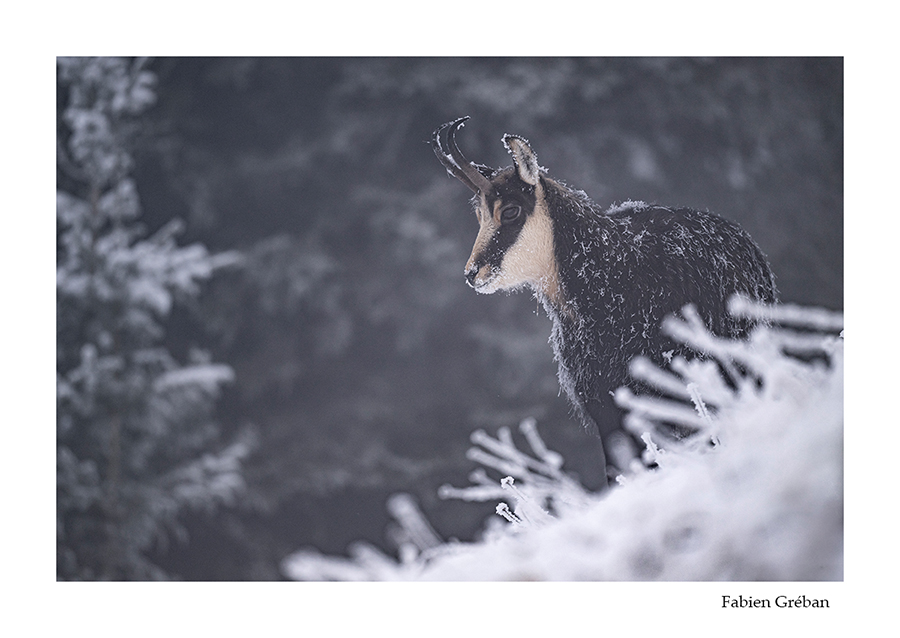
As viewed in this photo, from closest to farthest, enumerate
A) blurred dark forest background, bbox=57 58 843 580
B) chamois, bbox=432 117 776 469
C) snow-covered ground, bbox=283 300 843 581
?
snow-covered ground, bbox=283 300 843 581, chamois, bbox=432 117 776 469, blurred dark forest background, bbox=57 58 843 580

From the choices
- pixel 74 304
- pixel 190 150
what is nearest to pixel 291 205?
pixel 190 150

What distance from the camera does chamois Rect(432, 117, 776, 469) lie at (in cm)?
100

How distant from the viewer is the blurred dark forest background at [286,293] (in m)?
1.66

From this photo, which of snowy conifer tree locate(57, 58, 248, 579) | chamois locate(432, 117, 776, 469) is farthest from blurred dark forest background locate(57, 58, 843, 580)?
chamois locate(432, 117, 776, 469)

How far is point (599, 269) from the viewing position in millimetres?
1011

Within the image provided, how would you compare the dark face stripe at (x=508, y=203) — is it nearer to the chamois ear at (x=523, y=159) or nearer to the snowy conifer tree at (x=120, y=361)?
the chamois ear at (x=523, y=159)

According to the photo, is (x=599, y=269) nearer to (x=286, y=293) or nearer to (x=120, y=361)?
(x=286, y=293)

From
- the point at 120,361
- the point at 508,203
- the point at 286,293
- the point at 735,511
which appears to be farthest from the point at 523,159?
the point at 120,361

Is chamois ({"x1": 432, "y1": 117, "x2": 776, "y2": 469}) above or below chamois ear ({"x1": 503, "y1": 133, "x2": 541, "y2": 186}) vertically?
below

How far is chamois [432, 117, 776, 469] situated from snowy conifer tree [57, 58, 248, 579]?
1.04 metres

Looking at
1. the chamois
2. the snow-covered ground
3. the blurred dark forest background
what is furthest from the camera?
the blurred dark forest background

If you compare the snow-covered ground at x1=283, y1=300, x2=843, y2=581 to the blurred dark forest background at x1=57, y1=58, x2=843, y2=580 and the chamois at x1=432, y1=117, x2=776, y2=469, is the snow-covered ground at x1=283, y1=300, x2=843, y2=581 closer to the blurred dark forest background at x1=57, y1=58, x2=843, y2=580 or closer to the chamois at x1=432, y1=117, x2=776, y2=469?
the chamois at x1=432, y1=117, x2=776, y2=469
